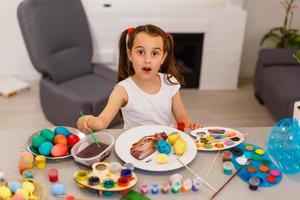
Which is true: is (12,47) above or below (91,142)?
below

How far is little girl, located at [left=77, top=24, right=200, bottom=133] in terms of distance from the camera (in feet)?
5.46

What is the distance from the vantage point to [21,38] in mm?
3760

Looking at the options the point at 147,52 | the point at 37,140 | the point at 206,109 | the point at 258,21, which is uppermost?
the point at 147,52

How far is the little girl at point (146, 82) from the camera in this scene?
5.46ft

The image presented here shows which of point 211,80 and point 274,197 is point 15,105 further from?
point 274,197

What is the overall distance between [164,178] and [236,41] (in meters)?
2.51

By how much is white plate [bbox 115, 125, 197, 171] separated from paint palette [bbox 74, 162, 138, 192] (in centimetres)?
7

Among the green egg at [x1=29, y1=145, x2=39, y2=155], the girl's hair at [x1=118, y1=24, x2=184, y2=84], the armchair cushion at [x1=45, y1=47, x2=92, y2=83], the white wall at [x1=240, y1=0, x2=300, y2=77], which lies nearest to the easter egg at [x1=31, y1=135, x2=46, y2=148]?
the green egg at [x1=29, y1=145, x2=39, y2=155]

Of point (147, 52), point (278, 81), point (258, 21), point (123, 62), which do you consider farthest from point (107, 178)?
point (258, 21)

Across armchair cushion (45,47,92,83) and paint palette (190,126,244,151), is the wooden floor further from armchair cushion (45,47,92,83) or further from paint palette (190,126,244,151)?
paint palette (190,126,244,151)

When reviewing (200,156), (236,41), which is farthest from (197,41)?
(200,156)

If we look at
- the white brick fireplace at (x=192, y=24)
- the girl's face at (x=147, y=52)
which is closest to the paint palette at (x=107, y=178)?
the girl's face at (x=147, y=52)

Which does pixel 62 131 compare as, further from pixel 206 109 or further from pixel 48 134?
pixel 206 109

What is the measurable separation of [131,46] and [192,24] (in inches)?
75.9
